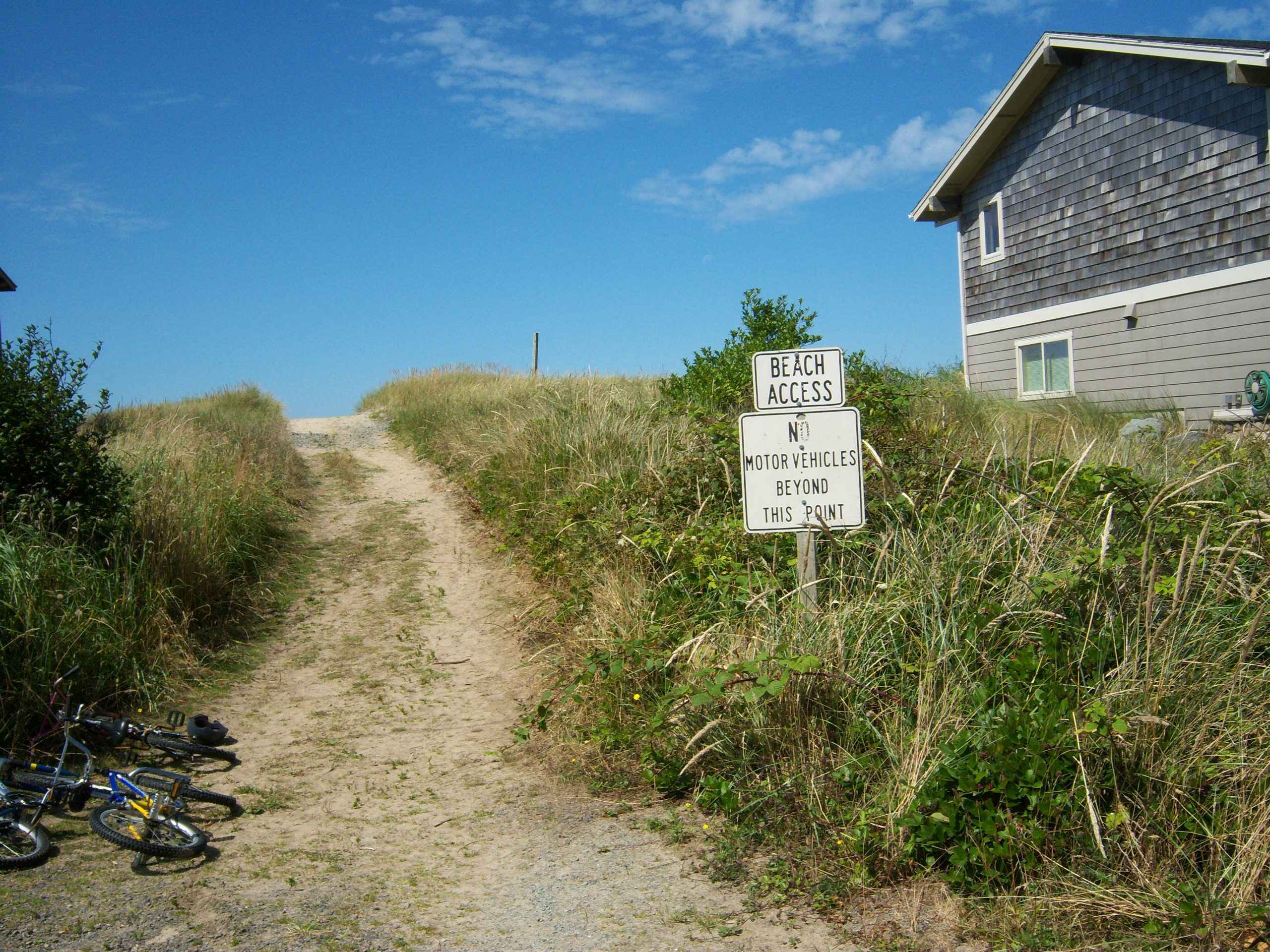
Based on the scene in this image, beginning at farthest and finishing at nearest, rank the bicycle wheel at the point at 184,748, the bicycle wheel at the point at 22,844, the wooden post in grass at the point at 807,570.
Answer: the bicycle wheel at the point at 184,748, the wooden post in grass at the point at 807,570, the bicycle wheel at the point at 22,844

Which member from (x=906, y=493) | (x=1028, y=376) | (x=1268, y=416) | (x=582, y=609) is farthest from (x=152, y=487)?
(x=1028, y=376)

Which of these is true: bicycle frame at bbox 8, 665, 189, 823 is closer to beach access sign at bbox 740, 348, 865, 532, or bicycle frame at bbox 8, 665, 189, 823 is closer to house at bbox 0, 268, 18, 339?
beach access sign at bbox 740, 348, 865, 532

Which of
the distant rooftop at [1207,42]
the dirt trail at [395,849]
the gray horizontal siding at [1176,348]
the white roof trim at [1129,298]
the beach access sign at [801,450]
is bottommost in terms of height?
the dirt trail at [395,849]

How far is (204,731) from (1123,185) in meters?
15.6

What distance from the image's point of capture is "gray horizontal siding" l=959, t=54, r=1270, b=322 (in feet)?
41.2

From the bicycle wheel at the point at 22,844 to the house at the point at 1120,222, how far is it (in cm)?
1489

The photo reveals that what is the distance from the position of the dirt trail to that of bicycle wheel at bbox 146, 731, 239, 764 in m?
0.14

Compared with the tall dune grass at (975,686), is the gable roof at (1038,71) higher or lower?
higher

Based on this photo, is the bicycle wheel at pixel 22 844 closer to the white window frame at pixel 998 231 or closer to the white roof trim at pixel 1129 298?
the white roof trim at pixel 1129 298

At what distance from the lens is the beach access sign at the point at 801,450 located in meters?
4.80

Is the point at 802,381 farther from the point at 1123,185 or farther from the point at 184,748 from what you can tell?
the point at 1123,185

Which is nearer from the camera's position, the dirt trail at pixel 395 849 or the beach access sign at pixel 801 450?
the dirt trail at pixel 395 849

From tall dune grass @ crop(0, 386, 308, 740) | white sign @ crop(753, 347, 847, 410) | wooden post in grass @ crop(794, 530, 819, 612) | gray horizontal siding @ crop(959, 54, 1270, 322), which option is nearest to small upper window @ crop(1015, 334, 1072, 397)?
gray horizontal siding @ crop(959, 54, 1270, 322)

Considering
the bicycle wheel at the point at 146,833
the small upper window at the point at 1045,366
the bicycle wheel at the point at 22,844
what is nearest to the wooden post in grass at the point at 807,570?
the bicycle wheel at the point at 146,833
